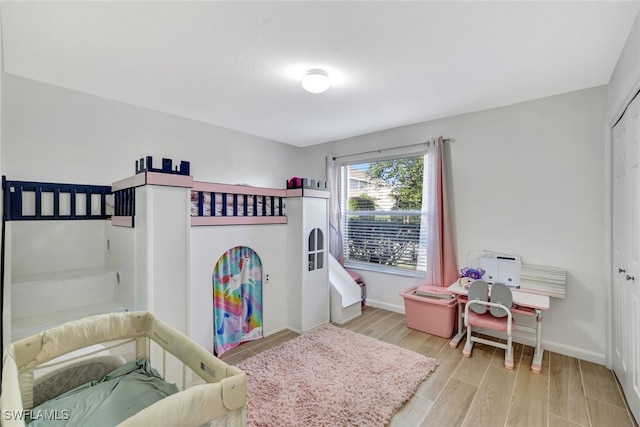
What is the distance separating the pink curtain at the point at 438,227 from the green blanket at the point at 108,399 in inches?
114

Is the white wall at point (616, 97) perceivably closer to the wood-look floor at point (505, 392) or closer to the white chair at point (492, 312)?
the wood-look floor at point (505, 392)

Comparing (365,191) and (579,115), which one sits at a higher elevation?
(579,115)

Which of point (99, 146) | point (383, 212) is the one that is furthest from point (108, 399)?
point (383, 212)

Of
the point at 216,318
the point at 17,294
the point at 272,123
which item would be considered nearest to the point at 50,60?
the point at 17,294

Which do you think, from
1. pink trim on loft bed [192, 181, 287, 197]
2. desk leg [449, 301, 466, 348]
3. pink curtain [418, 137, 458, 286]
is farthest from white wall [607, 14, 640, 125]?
pink trim on loft bed [192, 181, 287, 197]

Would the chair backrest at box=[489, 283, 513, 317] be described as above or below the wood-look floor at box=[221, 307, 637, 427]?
above

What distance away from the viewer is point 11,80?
7.58 ft

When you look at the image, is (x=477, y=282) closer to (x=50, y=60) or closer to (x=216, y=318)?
(x=216, y=318)

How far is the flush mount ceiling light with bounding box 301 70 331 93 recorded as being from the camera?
88.0 inches

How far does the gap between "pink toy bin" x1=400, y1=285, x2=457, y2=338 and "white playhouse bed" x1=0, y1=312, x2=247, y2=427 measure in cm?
254

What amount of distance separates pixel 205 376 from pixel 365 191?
3372 millimetres

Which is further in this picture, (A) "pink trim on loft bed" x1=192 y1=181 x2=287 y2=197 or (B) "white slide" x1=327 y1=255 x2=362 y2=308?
(B) "white slide" x1=327 y1=255 x2=362 y2=308

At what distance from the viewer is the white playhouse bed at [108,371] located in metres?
0.82

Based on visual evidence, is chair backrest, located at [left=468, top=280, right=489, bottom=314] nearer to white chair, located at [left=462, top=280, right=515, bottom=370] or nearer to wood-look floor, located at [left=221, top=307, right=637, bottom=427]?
white chair, located at [left=462, top=280, right=515, bottom=370]
